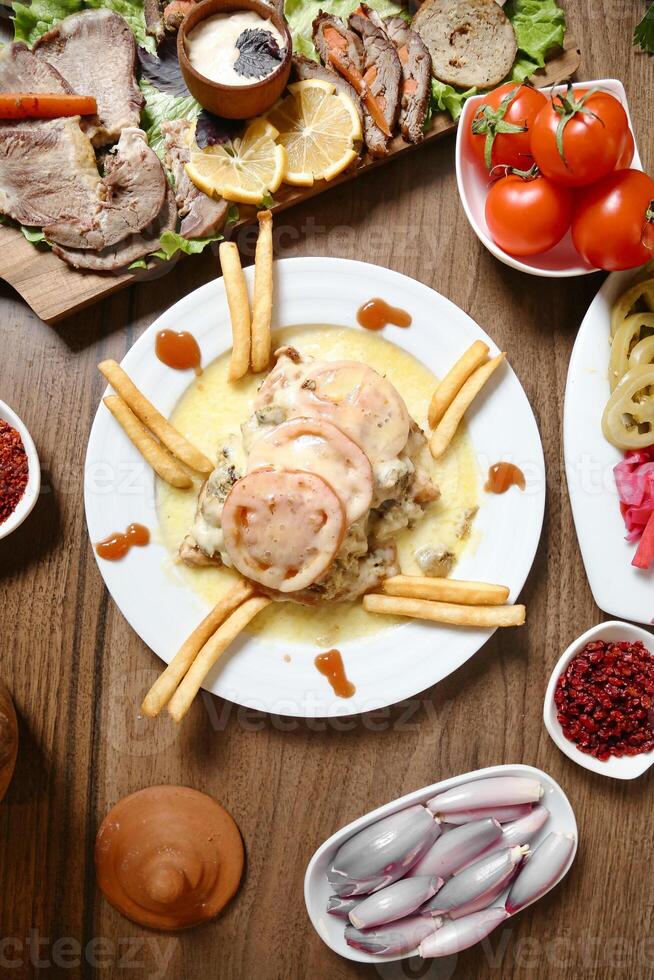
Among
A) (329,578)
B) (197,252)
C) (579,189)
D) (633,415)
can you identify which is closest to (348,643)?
(329,578)

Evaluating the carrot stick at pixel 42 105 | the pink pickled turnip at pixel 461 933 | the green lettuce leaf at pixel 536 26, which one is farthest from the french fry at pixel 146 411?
the green lettuce leaf at pixel 536 26

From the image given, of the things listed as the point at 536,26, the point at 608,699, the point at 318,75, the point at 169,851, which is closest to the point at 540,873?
the point at 608,699

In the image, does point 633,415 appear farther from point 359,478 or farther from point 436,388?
point 359,478

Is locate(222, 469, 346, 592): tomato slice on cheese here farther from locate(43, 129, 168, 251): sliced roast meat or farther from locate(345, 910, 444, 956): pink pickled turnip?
locate(345, 910, 444, 956): pink pickled turnip

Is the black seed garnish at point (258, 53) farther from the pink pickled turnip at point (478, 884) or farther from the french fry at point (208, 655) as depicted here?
the pink pickled turnip at point (478, 884)

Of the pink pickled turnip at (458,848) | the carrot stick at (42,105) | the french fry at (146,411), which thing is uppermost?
the carrot stick at (42,105)

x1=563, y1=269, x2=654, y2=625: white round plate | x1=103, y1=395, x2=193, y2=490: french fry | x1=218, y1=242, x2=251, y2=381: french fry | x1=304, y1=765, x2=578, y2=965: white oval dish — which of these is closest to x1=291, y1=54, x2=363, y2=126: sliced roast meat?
x1=218, y1=242, x2=251, y2=381: french fry
